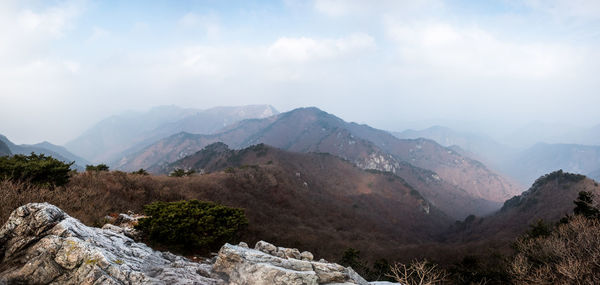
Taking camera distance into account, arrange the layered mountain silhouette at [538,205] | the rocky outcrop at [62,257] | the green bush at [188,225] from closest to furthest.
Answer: the rocky outcrop at [62,257] < the green bush at [188,225] < the layered mountain silhouette at [538,205]

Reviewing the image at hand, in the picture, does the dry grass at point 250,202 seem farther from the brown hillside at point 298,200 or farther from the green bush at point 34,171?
the green bush at point 34,171

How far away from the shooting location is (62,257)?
25.5 feet

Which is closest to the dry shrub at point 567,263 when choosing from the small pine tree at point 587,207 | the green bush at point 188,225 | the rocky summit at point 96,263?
the small pine tree at point 587,207

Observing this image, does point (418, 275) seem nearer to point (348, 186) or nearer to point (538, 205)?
point (538, 205)

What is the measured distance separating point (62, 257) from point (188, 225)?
7250 millimetres

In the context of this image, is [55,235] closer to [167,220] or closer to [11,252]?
[11,252]

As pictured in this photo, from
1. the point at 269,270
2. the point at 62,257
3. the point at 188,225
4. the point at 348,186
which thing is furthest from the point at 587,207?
the point at 348,186

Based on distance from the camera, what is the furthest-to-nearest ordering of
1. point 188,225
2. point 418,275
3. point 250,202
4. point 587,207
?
point 250,202 < point 587,207 < point 418,275 < point 188,225

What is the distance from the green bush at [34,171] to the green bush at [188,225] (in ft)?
21.4

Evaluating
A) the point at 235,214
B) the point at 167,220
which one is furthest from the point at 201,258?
the point at 235,214

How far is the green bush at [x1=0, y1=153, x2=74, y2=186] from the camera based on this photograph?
14.6 meters

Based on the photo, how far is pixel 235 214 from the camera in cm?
1802

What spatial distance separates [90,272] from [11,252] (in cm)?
262

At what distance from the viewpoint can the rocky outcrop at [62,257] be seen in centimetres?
747
